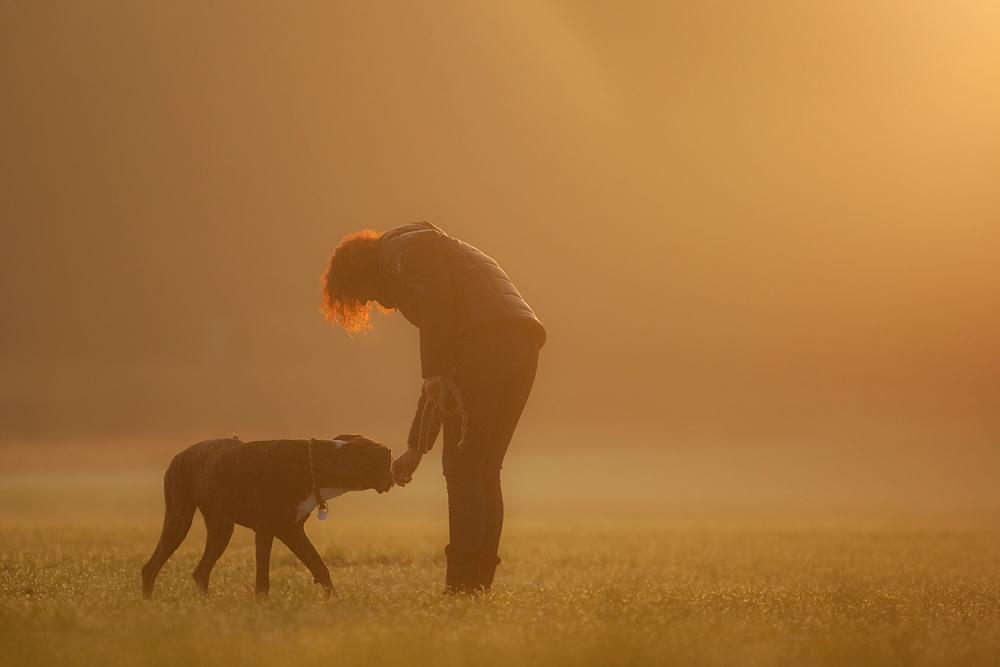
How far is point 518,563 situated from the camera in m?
9.59

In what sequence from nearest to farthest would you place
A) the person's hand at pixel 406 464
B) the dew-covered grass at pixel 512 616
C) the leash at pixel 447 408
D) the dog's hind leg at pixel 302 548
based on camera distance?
1. the dew-covered grass at pixel 512 616
2. the leash at pixel 447 408
3. the person's hand at pixel 406 464
4. the dog's hind leg at pixel 302 548

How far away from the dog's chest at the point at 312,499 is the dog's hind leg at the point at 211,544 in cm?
71

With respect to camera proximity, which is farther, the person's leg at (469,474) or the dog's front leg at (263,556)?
the dog's front leg at (263,556)

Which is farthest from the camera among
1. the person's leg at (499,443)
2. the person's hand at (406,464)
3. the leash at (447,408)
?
the person's hand at (406,464)

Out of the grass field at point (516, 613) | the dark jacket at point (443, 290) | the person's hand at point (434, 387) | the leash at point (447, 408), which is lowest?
the grass field at point (516, 613)

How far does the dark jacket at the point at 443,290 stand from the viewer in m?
5.16

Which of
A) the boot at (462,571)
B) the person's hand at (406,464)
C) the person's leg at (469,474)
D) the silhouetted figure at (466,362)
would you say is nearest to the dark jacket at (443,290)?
the silhouetted figure at (466,362)

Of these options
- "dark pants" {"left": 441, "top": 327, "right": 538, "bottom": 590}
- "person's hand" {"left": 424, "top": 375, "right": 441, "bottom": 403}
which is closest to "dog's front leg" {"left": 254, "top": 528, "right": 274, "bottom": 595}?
"dark pants" {"left": 441, "top": 327, "right": 538, "bottom": 590}

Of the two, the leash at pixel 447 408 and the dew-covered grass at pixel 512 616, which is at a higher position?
the leash at pixel 447 408

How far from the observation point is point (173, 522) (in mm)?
6234

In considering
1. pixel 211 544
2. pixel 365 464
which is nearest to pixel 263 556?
pixel 211 544

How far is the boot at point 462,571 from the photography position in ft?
17.0

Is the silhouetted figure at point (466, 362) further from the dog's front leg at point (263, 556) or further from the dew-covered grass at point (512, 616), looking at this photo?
the dog's front leg at point (263, 556)

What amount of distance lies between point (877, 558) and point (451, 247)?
6613 mm
